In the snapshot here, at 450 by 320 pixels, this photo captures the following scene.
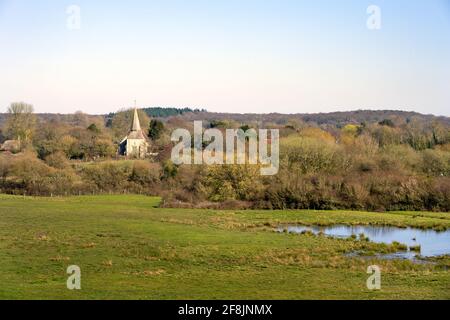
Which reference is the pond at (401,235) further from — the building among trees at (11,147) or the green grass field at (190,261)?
the building among trees at (11,147)

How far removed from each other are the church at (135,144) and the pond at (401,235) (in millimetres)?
51405

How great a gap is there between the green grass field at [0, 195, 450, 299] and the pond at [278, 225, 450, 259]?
1.59 meters

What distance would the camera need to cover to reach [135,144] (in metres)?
91.2

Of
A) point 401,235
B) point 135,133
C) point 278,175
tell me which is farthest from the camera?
point 135,133

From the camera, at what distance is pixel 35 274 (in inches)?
822

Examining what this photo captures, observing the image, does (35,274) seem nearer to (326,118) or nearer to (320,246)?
(320,246)

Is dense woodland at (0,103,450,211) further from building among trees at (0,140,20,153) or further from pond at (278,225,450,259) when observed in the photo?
pond at (278,225,450,259)

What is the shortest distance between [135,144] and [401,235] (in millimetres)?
61712

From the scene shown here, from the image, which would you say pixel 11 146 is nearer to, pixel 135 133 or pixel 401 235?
pixel 135 133

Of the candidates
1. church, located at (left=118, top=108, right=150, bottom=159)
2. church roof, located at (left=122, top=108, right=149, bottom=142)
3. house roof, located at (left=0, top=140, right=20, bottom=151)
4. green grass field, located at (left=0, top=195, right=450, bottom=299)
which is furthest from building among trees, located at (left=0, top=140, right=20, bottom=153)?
→ green grass field, located at (left=0, top=195, right=450, bottom=299)

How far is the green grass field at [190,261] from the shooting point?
61.5 ft

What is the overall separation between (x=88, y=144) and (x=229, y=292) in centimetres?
6488

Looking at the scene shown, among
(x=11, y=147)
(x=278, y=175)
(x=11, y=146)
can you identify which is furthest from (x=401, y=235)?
(x=11, y=146)

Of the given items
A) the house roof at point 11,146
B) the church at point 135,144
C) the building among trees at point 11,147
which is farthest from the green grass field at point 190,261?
the church at point 135,144
